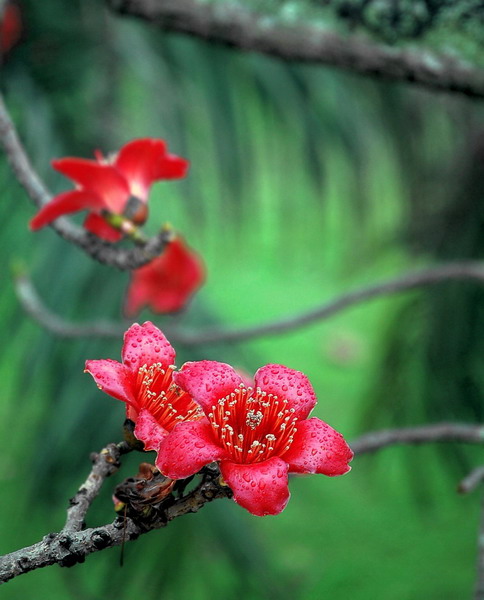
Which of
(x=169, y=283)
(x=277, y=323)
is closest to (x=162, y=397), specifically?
(x=277, y=323)

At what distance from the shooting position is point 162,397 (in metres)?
0.36

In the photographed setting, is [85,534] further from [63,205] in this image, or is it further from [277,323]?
[277,323]

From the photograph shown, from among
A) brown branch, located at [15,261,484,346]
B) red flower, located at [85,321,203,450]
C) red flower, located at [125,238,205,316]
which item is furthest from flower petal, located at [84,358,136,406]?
red flower, located at [125,238,205,316]

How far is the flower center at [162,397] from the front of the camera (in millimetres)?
356

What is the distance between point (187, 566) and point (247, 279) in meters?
3.82

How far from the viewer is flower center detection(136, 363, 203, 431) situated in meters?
0.36

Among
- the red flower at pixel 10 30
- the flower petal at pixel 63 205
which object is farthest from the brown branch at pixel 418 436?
the red flower at pixel 10 30

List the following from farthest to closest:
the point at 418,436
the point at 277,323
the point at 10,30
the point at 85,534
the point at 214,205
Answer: the point at 214,205
the point at 10,30
the point at 277,323
the point at 418,436
the point at 85,534

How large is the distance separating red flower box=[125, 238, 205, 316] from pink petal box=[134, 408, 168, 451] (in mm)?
797

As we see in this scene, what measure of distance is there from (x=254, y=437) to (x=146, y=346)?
68 millimetres

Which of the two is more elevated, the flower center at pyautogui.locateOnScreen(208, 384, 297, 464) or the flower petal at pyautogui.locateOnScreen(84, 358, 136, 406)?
the flower petal at pyautogui.locateOnScreen(84, 358, 136, 406)

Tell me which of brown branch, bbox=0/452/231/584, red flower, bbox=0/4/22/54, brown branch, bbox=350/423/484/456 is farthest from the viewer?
red flower, bbox=0/4/22/54

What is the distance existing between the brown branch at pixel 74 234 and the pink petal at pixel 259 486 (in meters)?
0.29

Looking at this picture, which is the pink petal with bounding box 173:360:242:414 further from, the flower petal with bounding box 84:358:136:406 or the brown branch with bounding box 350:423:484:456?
the brown branch with bounding box 350:423:484:456
